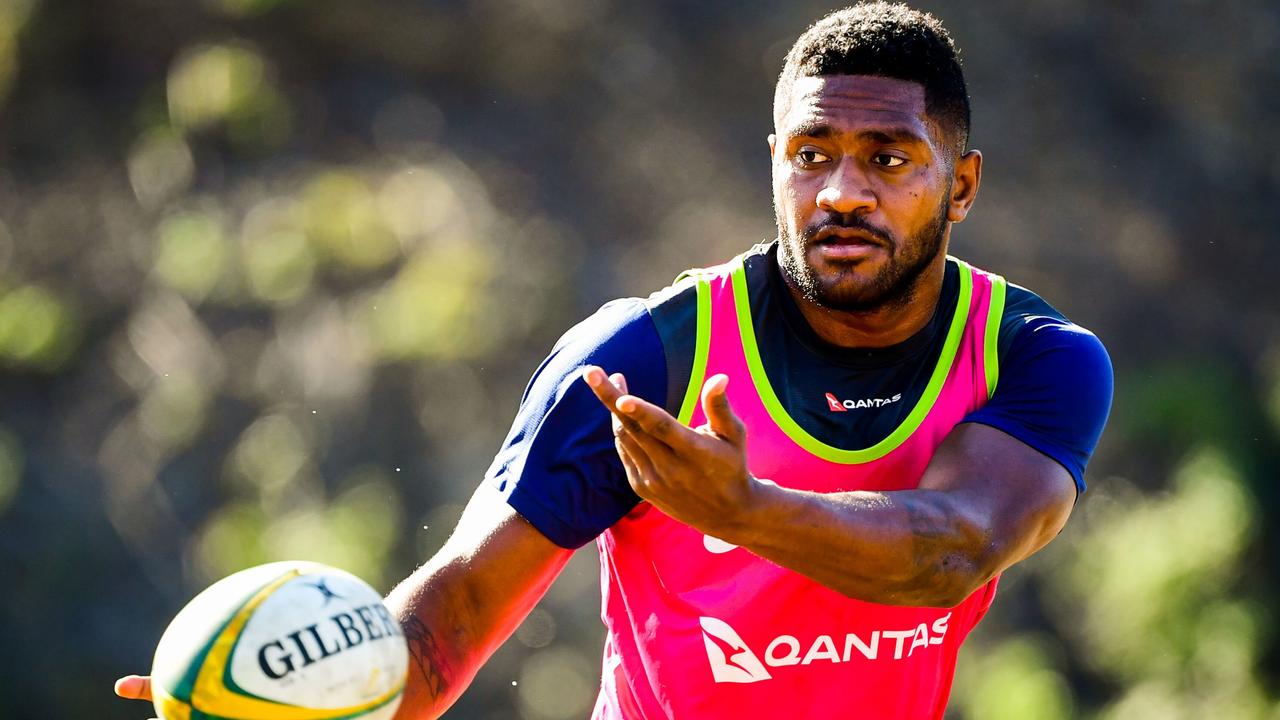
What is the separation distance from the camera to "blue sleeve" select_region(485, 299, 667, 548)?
3691mm

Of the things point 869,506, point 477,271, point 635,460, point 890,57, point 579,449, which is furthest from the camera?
point 477,271

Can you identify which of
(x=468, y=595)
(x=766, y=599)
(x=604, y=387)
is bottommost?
(x=468, y=595)

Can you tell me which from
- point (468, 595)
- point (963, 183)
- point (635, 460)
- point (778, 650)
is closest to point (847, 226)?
point (963, 183)

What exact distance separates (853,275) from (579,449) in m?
0.84

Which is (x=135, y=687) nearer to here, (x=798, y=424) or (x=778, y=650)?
(x=778, y=650)

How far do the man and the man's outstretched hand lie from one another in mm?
751

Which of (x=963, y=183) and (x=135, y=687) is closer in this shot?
(x=135, y=687)

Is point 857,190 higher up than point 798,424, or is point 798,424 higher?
point 857,190

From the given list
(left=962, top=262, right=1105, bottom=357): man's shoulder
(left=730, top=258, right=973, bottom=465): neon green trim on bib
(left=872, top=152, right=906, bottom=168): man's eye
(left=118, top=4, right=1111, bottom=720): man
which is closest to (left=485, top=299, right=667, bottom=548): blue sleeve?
(left=118, top=4, right=1111, bottom=720): man

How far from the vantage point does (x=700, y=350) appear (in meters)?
3.80

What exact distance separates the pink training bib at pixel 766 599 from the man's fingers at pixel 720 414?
89 cm

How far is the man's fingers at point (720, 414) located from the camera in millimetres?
2754

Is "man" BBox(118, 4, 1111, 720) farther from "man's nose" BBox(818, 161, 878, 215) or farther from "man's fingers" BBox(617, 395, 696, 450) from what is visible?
"man's fingers" BBox(617, 395, 696, 450)

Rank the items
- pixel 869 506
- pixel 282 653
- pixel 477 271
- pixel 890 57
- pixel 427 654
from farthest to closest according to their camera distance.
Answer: pixel 477 271 → pixel 890 57 → pixel 427 654 → pixel 869 506 → pixel 282 653
